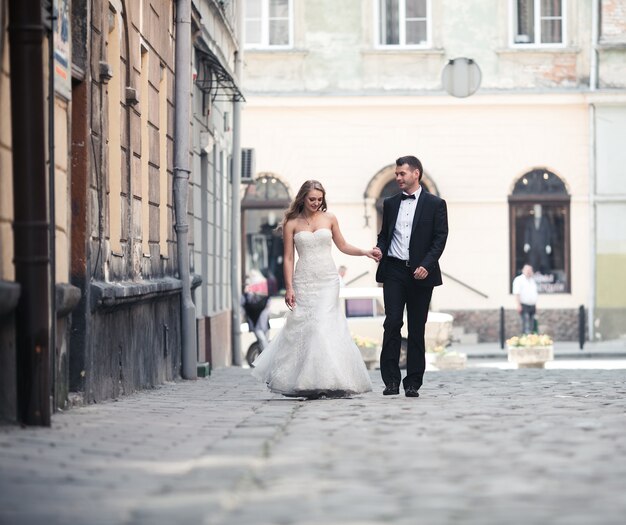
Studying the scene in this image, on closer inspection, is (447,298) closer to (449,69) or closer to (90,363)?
(449,69)

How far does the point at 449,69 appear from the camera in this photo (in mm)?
33688

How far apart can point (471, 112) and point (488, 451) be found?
27906mm

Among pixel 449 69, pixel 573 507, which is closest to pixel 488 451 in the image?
pixel 573 507

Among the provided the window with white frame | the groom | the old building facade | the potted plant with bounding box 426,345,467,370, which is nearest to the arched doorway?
the window with white frame

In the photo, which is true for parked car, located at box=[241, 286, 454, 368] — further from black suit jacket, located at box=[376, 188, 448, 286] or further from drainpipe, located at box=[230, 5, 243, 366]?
black suit jacket, located at box=[376, 188, 448, 286]

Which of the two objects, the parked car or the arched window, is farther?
the arched window

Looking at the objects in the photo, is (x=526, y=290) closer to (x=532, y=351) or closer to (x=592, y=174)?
(x=592, y=174)

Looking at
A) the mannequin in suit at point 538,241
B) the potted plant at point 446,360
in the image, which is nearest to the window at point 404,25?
the mannequin in suit at point 538,241

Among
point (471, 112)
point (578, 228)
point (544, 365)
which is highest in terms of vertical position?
point (471, 112)

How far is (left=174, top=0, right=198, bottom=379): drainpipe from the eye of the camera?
1777 cm

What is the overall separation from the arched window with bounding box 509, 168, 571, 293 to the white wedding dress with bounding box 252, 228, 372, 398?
22863 mm

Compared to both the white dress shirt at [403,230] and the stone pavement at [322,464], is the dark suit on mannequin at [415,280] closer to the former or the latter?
the white dress shirt at [403,230]

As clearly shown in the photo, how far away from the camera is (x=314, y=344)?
12.5 metres

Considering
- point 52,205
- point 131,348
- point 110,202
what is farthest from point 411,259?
point 52,205
